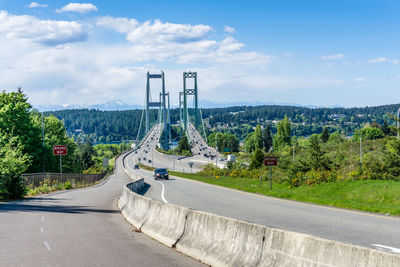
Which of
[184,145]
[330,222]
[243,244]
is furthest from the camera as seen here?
[184,145]

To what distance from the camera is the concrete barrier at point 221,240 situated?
25.7 feet

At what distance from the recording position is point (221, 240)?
8922 millimetres

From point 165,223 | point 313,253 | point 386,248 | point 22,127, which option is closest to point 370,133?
point 22,127

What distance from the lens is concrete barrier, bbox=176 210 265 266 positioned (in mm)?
7836

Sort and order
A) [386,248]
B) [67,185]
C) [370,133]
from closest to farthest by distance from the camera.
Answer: [386,248] → [67,185] → [370,133]

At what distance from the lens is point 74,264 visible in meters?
8.74

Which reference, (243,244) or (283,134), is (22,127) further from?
(283,134)

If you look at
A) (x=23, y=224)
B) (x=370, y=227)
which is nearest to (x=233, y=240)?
(x=370, y=227)

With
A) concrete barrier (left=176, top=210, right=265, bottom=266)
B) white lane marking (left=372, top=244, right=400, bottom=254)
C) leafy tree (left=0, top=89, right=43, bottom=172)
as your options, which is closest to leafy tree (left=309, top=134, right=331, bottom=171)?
white lane marking (left=372, top=244, right=400, bottom=254)

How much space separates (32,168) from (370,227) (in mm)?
56658

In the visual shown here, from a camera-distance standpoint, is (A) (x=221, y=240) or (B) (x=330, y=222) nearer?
(A) (x=221, y=240)

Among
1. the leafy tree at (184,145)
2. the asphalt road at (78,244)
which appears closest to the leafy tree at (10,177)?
the asphalt road at (78,244)

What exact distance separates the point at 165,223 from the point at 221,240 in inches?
132

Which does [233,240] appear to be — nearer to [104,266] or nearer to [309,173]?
[104,266]
